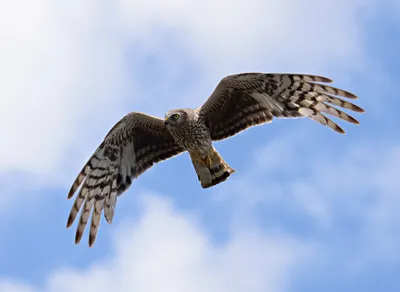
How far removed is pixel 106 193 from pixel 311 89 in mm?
3956

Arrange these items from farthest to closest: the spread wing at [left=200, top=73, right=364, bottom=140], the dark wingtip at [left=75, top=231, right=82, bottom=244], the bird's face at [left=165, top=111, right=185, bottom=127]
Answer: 1. the dark wingtip at [left=75, top=231, right=82, bottom=244]
2. the bird's face at [left=165, top=111, right=185, bottom=127]
3. the spread wing at [left=200, top=73, right=364, bottom=140]

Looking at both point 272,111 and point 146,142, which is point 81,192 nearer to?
point 146,142

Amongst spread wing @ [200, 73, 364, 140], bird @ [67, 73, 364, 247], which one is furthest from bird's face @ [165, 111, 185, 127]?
spread wing @ [200, 73, 364, 140]

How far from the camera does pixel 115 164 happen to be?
1516 cm

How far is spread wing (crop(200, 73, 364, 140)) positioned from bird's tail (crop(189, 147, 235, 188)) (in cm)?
37

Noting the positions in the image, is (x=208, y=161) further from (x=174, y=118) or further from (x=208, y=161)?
(x=174, y=118)

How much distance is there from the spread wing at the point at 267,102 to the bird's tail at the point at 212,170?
0.37 meters

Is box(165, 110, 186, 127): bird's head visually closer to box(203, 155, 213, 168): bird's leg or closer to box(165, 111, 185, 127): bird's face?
box(165, 111, 185, 127): bird's face

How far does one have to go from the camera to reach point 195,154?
14281 millimetres

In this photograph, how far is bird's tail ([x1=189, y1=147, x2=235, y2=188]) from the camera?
14297mm

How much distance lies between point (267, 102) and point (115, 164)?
292 cm

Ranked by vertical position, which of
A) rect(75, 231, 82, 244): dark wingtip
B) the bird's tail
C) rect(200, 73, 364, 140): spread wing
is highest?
rect(200, 73, 364, 140): spread wing

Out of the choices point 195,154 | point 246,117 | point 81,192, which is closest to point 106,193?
point 81,192

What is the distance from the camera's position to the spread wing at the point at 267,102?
13586 millimetres
